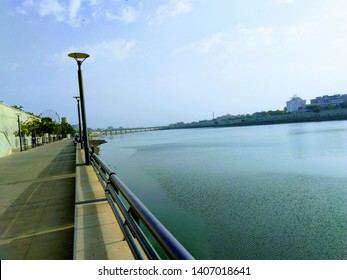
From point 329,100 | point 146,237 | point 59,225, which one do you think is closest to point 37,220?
point 59,225

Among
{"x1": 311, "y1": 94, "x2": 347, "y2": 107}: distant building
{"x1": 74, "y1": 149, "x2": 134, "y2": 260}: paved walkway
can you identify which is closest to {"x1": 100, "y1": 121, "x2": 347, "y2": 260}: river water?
{"x1": 74, "y1": 149, "x2": 134, "y2": 260}: paved walkway

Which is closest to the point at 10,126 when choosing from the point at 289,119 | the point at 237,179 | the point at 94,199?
the point at 237,179

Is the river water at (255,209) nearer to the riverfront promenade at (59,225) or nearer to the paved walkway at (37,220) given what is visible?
the riverfront promenade at (59,225)

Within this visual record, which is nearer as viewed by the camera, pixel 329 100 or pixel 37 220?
pixel 37 220

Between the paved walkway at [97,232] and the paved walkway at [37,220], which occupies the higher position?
the paved walkway at [97,232]

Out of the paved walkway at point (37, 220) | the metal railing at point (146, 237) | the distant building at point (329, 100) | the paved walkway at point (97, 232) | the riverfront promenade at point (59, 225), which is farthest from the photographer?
the distant building at point (329, 100)

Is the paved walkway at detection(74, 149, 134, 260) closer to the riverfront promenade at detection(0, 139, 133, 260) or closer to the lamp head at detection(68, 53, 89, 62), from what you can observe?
the riverfront promenade at detection(0, 139, 133, 260)

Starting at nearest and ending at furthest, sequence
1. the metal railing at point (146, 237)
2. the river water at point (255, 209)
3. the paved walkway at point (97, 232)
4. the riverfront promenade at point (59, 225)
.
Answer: the metal railing at point (146, 237)
the paved walkway at point (97, 232)
the riverfront promenade at point (59, 225)
the river water at point (255, 209)

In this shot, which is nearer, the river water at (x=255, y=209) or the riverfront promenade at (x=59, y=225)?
the riverfront promenade at (x=59, y=225)

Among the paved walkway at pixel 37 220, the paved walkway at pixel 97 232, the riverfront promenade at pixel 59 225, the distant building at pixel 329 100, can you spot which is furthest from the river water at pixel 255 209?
the distant building at pixel 329 100

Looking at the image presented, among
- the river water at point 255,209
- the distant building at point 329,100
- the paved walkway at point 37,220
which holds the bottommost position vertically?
the river water at point 255,209

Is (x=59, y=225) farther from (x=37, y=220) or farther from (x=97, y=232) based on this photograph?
(x=97, y=232)
